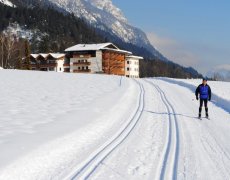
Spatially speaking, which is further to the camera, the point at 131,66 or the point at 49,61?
the point at 131,66

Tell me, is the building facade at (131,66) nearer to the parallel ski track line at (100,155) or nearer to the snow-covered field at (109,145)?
the snow-covered field at (109,145)

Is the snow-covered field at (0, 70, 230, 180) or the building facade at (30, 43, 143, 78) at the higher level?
the building facade at (30, 43, 143, 78)

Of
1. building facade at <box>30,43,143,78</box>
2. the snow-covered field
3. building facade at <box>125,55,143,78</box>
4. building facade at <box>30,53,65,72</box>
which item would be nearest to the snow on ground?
the snow-covered field

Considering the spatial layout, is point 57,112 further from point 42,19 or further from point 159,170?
point 42,19

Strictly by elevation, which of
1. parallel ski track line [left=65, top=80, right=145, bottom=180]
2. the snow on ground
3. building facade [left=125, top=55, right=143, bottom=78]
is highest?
building facade [left=125, top=55, right=143, bottom=78]

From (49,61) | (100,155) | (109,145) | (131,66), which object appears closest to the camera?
(100,155)

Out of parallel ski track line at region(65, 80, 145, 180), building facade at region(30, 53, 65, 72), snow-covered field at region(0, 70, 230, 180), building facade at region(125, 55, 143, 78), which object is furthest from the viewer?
building facade at region(125, 55, 143, 78)

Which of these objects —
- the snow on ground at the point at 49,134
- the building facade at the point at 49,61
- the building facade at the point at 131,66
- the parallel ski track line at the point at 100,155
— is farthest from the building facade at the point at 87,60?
the parallel ski track line at the point at 100,155

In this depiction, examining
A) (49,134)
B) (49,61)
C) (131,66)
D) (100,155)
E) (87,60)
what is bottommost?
(100,155)

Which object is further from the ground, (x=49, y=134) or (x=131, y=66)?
(x=131, y=66)

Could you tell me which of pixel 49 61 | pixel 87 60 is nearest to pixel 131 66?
pixel 87 60

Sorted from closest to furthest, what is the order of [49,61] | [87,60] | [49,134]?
1. [49,134]
2. [87,60]
3. [49,61]

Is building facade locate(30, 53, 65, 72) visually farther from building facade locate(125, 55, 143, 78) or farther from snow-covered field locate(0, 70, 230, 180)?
snow-covered field locate(0, 70, 230, 180)

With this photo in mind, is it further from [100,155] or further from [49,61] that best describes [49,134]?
[49,61]
